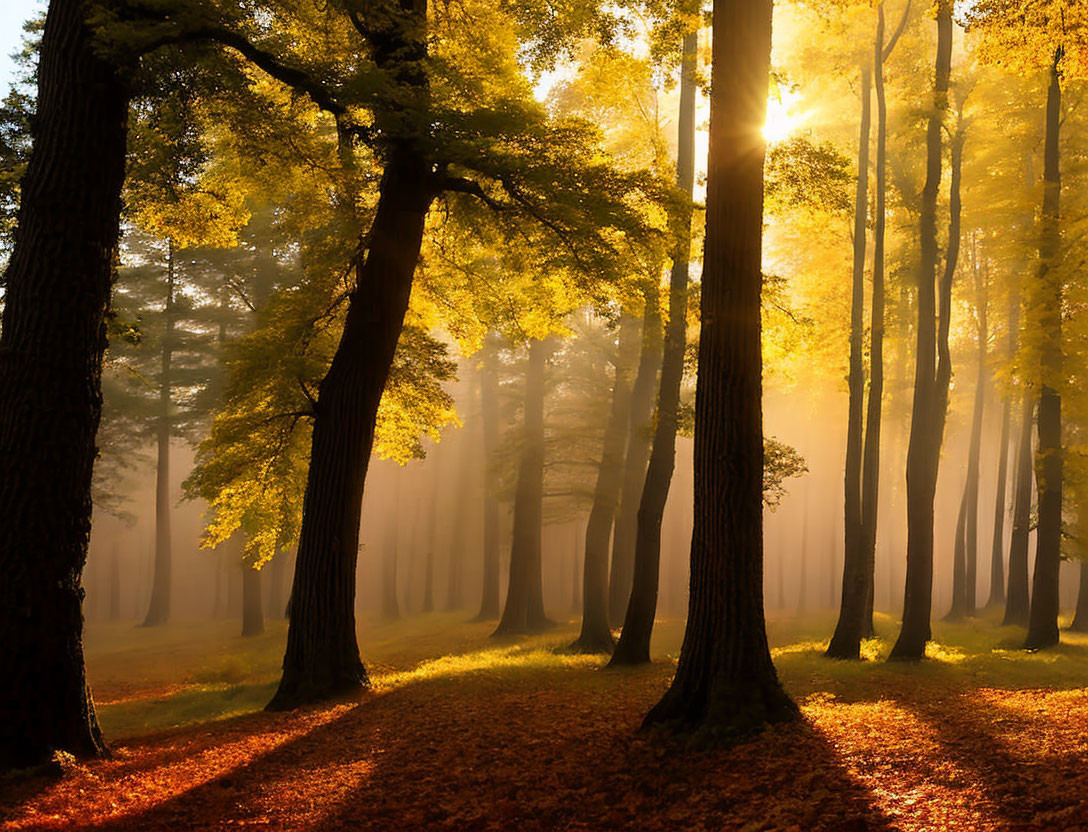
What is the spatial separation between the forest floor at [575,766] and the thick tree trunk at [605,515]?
5519 mm

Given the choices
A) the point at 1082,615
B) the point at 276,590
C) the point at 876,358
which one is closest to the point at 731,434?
the point at 876,358

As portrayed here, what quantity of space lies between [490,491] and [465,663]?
553 inches

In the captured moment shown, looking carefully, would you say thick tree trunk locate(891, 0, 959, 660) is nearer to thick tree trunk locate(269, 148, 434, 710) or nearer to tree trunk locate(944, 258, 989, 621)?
thick tree trunk locate(269, 148, 434, 710)

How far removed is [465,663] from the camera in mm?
15188

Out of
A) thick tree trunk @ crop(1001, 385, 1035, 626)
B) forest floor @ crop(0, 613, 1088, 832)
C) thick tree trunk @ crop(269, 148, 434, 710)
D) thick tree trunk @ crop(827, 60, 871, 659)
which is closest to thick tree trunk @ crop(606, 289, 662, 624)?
thick tree trunk @ crop(827, 60, 871, 659)

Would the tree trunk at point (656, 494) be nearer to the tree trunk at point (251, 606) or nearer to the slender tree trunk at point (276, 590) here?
the tree trunk at point (251, 606)

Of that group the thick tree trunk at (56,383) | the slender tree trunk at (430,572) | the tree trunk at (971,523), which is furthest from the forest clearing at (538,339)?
the slender tree trunk at (430,572)

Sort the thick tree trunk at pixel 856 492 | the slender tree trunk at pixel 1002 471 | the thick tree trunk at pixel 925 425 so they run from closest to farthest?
1. the thick tree trunk at pixel 925 425
2. the thick tree trunk at pixel 856 492
3. the slender tree trunk at pixel 1002 471

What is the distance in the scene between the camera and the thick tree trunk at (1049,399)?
15.3 metres

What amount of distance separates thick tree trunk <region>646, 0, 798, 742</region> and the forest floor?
0.43 m

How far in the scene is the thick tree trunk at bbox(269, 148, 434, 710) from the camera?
1038 cm

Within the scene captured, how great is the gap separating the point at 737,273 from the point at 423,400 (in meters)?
7.60

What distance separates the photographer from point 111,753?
7.61 m

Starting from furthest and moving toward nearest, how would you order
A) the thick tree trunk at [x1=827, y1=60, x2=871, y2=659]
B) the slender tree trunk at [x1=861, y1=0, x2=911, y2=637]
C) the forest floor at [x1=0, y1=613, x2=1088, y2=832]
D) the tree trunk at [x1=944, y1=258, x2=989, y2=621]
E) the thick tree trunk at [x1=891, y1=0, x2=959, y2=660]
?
1. the tree trunk at [x1=944, y1=258, x2=989, y2=621]
2. the slender tree trunk at [x1=861, y1=0, x2=911, y2=637]
3. the thick tree trunk at [x1=827, y1=60, x2=871, y2=659]
4. the thick tree trunk at [x1=891, y1=0, x2=959, y2=660]
5. the forest floor at [x1=0, y1=613, x2=1088, y2=832]
